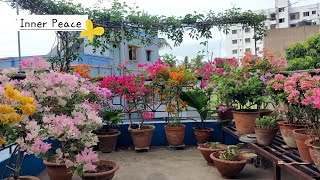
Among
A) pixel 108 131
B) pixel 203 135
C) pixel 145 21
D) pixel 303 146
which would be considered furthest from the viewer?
pixel 145 21

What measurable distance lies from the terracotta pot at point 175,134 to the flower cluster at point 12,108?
121 inches

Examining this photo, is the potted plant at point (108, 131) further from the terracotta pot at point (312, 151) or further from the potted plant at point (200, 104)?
the terracotta pot at point (312, 151)

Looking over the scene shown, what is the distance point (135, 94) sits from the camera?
4.48 meters

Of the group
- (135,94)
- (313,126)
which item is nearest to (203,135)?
(135,94)

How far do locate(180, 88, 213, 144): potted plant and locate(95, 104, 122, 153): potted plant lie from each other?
1.06 meters

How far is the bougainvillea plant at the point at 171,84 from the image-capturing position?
4492mm

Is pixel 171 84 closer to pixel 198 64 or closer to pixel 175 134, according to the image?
pixel 175 134

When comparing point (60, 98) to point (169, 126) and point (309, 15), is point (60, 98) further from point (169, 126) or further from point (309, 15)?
point (309, 15)

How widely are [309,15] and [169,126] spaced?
41.0 meters

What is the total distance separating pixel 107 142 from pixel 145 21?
3.16 m

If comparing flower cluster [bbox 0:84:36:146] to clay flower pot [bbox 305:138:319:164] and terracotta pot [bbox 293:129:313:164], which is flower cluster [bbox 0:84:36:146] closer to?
clay flower pot [bbox 305:138:319:164]

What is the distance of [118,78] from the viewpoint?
4488 millimetres

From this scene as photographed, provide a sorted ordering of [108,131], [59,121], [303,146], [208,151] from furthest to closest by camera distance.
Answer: [108,131], [208,151], [303,146], [59,121]

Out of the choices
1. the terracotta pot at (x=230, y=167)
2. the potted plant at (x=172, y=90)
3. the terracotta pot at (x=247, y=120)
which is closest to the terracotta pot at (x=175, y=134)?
the potted plant at (x=172, y=90)
